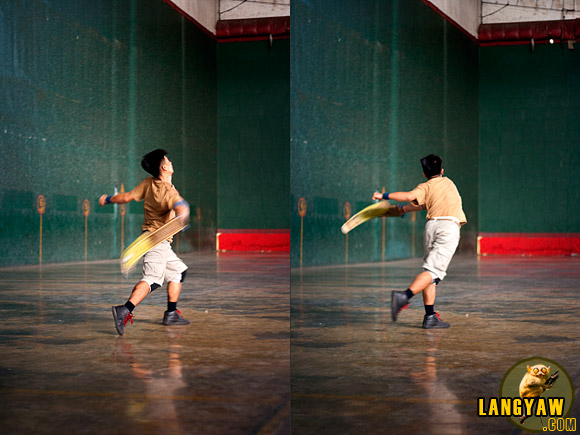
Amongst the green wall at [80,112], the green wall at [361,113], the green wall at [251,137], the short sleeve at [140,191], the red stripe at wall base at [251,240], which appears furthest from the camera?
the green wall at [251,137]

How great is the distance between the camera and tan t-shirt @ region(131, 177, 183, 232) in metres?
4.68

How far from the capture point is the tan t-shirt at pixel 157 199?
468 centimetres

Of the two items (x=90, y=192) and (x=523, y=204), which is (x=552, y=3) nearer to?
(x=523, y=204)

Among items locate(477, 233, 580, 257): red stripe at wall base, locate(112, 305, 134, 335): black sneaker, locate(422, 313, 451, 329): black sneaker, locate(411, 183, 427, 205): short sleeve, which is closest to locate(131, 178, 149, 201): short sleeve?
locate(112, 305, 134, 335): black sneaker

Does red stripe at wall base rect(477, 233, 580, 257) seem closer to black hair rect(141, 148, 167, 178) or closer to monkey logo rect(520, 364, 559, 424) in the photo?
black hair rect(141, 148, 167, 178)

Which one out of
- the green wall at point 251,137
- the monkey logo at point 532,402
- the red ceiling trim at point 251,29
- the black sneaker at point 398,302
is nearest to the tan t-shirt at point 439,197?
the black sneaker at point 398,302

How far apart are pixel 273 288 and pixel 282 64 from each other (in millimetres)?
11954

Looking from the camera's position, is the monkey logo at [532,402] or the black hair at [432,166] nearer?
the monkey logo at [532,402]

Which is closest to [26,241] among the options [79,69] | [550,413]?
[79,69]

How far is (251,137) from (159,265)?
14462mm

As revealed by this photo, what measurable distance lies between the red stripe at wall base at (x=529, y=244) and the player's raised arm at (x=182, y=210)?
14314 mm

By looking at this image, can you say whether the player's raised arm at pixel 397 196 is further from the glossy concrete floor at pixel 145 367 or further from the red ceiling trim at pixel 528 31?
the red ceiling trim at pixel 528 31

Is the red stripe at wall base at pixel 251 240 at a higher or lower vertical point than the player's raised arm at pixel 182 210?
lower

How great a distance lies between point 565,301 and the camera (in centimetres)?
658
